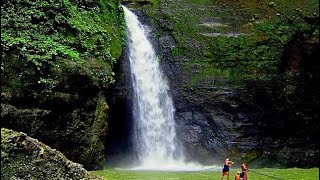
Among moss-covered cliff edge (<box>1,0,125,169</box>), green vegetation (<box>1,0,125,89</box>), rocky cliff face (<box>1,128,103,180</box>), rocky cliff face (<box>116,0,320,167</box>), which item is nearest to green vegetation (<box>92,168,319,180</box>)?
moss-covered cliff edge (<box>1,0,125,169</box>)

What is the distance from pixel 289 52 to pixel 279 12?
2020 mm

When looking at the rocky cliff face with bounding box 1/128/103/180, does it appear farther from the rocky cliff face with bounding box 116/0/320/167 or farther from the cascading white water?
the rocky cliff face with bounding box 116/0/320/167

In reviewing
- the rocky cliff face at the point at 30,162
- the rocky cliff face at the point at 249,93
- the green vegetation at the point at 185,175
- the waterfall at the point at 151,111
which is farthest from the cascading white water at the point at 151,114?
the rocky cliff face at the point at 30,162

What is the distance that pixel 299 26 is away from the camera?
1855 cm

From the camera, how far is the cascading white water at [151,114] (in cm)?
1722

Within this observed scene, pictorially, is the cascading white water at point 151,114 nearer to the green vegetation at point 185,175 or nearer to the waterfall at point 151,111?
the waterfall at point 151,111

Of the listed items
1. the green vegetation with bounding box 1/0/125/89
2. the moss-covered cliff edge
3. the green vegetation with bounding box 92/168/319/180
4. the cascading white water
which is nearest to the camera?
the green vegetation with bounding box 92/168/319/180

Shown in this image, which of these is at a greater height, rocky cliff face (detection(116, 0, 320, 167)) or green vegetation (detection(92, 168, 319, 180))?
rocky cliff face (detection(116, 0, 320, 167))

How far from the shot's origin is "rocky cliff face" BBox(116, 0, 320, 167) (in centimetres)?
1775

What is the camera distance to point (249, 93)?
58.6 ft

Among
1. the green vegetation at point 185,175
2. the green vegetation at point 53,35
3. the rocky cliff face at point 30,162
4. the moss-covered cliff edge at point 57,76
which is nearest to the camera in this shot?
the rocky cliff face at point 30,162

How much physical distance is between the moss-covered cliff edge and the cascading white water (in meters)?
1.77

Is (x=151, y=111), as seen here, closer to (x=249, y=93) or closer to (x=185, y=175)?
(x=249, y=93)

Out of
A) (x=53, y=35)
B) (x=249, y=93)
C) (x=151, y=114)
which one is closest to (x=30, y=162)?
(x=53, y=35)
